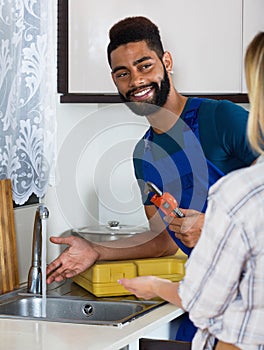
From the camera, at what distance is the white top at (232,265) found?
1.46m

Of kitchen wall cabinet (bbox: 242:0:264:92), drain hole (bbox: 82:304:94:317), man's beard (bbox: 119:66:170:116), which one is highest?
kitchen wall cabinet (bbox: 242:0:264:92)

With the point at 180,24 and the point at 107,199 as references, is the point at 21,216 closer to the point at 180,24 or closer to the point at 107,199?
the point at 107,199

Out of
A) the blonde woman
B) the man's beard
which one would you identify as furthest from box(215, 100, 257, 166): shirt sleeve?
the blonde woman

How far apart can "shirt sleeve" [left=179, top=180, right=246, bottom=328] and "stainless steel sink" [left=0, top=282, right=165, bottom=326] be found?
92 cm

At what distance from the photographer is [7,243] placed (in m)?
2.62

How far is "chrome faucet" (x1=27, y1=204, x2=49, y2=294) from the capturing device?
2588 mm

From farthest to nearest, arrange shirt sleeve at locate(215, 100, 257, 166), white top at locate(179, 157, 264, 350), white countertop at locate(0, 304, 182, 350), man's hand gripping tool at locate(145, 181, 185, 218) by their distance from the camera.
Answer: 1. shirt sleeve at locate(215, 100, 257, 166)
2. man's hand gripping tool at locate(145, 181, 185, 218)
3. white countertop at locate(0, 304, 182, 350)
4. white top at locate(179, 157, 264, 350)

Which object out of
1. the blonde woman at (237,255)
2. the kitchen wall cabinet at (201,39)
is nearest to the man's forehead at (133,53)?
the kitchen wall cabinet at (201,39)

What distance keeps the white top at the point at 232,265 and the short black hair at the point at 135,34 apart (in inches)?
48.1

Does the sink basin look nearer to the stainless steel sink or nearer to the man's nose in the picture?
the stainless steel sink

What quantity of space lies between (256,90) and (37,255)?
1.32m

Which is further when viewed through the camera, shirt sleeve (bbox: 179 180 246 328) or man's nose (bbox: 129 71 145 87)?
man's nose (bbox: 129 71 145 87)

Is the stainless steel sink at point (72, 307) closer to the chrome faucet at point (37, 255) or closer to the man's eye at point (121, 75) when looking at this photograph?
the chrome faucet at point (37, 255)

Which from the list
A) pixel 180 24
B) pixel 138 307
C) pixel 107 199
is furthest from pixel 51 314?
pixel 180 24
